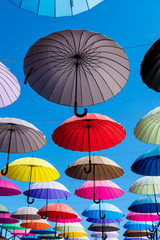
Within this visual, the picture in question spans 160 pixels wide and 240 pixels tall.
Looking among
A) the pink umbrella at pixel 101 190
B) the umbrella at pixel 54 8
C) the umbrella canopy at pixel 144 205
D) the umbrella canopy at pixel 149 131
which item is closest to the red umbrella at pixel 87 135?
the umbrella canopy at pixel 149 131

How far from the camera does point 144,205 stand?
800 centimetres

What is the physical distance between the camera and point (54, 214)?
8234 millimetres

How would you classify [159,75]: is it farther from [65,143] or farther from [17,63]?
[17,63]

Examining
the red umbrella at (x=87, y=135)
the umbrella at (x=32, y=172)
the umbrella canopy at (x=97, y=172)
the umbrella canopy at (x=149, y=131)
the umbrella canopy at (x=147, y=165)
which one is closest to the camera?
the red umbrella at (x=87, y=135)

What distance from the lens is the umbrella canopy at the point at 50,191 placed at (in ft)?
24.3

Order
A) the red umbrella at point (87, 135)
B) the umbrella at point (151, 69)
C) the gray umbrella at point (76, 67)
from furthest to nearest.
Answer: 1. the red umbrella at point (87, 135)
2. the umbrella at point (151, 69)
3. the gray umbrella at point (76, 67)

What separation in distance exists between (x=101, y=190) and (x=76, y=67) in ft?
15.7

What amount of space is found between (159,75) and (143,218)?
293 inches

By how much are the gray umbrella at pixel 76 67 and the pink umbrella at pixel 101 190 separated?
381 centimetres

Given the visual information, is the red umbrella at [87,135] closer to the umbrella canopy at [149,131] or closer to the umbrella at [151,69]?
the umbrella canopy at [149,131]

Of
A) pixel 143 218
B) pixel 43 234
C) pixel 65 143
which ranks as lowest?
pixel 43 234

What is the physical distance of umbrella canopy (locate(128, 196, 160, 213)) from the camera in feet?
24.9

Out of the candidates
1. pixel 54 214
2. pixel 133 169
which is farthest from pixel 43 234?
pixel 133 169

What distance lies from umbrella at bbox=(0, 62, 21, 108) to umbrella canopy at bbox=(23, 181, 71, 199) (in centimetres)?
388
